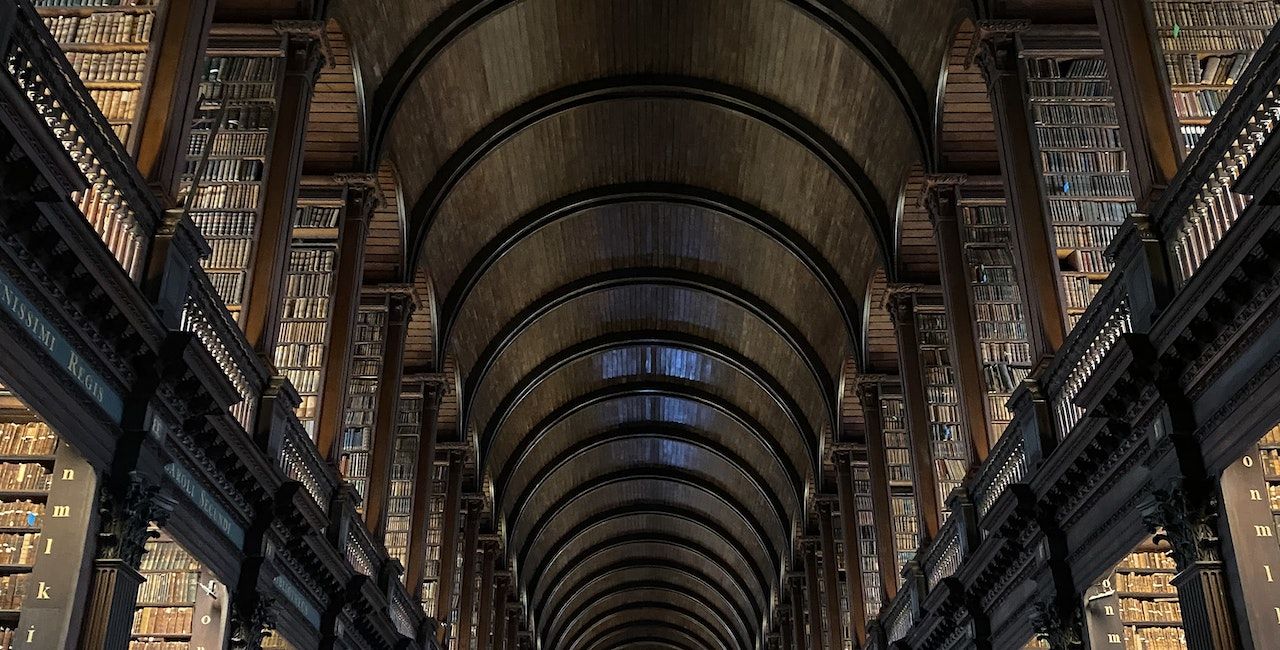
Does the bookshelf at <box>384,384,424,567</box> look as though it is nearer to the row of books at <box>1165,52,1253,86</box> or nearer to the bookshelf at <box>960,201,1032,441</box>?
the bookshelf at <box>960,201,1032,441</box>

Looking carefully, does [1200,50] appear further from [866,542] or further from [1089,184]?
[866,542]

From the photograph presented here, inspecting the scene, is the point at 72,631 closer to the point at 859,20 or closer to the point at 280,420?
the point at 280,420

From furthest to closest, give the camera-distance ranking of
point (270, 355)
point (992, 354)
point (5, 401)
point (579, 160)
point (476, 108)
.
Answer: point (579, 160) < point (476, 108) < point (992, 354) < point (270, 355) < point (5, 401)

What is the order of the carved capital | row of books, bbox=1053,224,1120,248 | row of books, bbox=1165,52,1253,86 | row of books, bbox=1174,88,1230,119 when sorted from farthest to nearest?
row of books, bbox=1053,224,1120,248 < the carved capital < row of books, bbox=1165,52,1253,86 < row of books, bbox=1174,88,1230,119

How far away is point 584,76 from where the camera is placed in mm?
19219

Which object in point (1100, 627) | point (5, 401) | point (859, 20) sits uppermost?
point (859, 20)

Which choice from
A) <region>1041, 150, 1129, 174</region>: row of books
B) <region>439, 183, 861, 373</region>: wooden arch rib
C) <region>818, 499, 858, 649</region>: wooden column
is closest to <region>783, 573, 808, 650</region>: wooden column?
<region>818, 499, 858, 649</region>: wooden column

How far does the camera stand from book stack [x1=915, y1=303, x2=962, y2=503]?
16.2 meters

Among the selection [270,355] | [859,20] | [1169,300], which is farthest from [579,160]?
[1169,300]

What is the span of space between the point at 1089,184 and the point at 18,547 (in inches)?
407

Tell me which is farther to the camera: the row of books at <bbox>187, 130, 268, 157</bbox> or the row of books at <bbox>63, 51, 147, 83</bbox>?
the row of books at <bbox>187, 130, 268, 157</bbox>

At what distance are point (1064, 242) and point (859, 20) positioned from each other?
5.73m

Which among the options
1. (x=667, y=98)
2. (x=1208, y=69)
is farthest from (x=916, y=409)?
(x=1208, y=69)

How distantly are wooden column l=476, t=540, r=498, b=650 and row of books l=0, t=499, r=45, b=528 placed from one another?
19061mm
